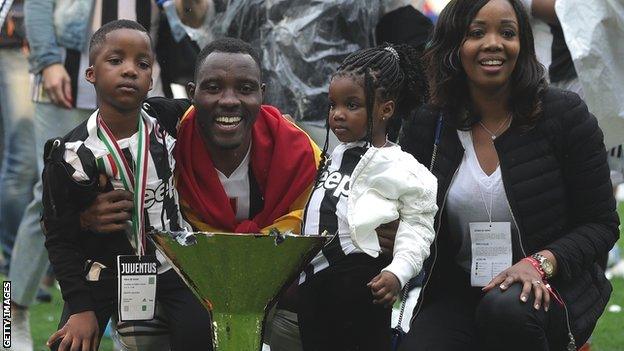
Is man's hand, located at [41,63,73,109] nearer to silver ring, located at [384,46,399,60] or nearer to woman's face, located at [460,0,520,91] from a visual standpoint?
silver ring, located at [384,46,399,60]

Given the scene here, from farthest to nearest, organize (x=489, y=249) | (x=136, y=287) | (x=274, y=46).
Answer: (x=274, y=46) < (x=489, y=249) < (x=136, y=287)

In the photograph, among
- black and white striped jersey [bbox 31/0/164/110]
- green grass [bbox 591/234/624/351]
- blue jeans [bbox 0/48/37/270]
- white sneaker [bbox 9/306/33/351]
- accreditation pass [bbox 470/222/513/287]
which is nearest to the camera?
accreditation pass [bbox 470/222/513/287]

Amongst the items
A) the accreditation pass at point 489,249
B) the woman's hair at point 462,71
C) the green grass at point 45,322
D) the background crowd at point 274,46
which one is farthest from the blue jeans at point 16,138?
the accreditation pass at point 489,249

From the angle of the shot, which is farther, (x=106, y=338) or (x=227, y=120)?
(x=106, y=338)

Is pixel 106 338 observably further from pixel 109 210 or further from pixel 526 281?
pixel 526 281

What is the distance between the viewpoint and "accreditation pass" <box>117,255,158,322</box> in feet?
15.4

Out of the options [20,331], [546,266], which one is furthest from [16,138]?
[546,266]

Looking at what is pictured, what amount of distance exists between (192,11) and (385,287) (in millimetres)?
2234

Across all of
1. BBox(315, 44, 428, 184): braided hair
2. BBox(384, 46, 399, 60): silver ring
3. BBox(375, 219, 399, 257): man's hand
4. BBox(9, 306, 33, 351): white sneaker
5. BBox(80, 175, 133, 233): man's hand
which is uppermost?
BBox(384, 46, 399, 60): silver ring

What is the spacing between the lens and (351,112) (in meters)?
4.79

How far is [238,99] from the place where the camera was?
15.8ft

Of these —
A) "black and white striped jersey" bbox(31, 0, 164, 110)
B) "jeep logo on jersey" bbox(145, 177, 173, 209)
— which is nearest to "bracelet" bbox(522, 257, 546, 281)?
"jeep logo on jersey" bbox(145, 177, 173, 209)

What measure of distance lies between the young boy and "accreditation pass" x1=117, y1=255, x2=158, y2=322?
3cm

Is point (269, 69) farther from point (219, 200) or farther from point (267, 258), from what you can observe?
point (267, 258)
